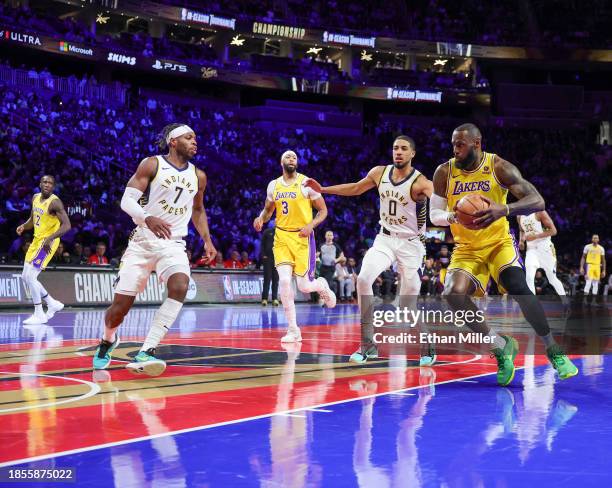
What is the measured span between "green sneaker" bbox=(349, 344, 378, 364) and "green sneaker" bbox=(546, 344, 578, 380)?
188 centimetres

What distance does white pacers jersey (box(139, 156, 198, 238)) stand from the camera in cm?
662

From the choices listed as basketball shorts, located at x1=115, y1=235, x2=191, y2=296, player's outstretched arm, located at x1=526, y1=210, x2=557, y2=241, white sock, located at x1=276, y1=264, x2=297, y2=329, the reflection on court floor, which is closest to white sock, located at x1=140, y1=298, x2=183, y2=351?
basketball shorts, located at x1=115, y1=235, x2=191, y2=296

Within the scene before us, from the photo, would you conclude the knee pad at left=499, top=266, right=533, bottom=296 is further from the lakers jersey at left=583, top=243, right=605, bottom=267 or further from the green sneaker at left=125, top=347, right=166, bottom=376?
the lakers jersey at left=583, top=243, right=605, bottom=267

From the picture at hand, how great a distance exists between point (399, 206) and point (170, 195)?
2358 mm

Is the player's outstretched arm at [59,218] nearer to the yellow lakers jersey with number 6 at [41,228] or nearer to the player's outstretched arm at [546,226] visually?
the yellow lakers jersey with number 6 at [41,228]

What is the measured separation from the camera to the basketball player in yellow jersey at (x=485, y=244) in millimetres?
6219

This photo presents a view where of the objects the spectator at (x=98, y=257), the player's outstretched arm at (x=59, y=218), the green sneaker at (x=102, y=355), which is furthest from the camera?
the spectator at (x=98, y=257)

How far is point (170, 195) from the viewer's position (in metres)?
6.64

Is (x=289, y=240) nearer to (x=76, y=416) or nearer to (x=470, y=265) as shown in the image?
(x=470, y=265)

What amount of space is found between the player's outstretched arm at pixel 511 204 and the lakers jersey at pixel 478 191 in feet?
0.25

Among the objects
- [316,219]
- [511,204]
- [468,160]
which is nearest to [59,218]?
[316,219]

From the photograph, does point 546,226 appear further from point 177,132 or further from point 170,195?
point 170,195

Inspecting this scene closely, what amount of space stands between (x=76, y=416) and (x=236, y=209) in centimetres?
2267

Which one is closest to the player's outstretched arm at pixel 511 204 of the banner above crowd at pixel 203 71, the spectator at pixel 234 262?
the spectator at pixel 234 262
